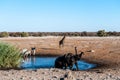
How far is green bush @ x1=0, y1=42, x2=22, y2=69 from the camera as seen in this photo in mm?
25483

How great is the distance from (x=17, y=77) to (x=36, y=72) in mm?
1848

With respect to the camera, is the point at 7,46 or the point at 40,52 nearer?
the point at 7,46

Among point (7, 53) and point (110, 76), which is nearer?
point (110, 76)

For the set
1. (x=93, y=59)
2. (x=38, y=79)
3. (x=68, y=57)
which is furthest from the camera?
(x=93, y=59)

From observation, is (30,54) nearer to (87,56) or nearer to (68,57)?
(87,56)

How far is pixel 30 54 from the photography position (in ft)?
128

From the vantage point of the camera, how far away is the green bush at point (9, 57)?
25483 mm

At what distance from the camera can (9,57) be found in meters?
26.0

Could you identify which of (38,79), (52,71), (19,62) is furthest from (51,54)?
(38,79)

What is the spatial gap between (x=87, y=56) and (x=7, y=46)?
40.8ft

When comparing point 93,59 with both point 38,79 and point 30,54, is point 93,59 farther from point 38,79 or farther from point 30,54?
point 38,79

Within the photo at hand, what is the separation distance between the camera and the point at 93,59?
34938 mm

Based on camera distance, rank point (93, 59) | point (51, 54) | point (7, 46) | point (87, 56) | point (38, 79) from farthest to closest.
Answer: point (51, 54), point (87, 56), point (93, 59), point (7, 46), point (38, 79)

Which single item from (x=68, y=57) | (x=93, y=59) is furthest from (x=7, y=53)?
(x=93, y=59)
